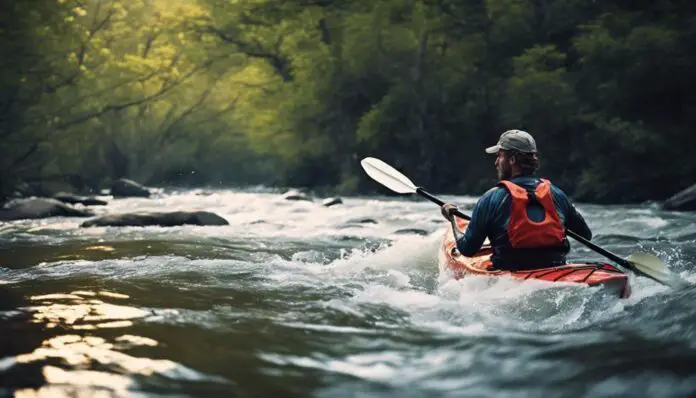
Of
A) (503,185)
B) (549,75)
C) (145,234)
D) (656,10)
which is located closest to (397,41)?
(549,75)

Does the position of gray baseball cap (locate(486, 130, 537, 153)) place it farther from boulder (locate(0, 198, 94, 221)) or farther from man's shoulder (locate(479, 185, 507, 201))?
boulder (locate(0, 198, 94, 221))

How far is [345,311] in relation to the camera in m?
4.28

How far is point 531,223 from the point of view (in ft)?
14.2

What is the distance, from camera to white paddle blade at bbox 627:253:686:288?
4.61m

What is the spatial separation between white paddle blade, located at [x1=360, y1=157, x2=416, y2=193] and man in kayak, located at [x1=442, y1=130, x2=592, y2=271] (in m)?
2.12

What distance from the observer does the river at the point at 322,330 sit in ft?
9.55

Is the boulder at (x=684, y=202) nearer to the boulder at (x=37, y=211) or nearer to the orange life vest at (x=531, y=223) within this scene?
the orange life vest at (x=531, y=223)

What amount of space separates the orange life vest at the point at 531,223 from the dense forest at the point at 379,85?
1137cm

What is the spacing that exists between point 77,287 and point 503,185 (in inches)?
116

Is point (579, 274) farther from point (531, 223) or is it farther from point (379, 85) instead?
point (379, 85)

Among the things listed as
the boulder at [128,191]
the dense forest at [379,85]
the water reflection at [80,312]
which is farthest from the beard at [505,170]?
the boulder at [128,191]

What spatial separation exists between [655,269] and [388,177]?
305cm

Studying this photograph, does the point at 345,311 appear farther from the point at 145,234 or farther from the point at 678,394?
the point at 145,234

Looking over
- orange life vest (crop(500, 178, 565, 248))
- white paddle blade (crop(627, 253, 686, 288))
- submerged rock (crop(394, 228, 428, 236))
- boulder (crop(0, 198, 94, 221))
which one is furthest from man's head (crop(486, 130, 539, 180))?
boulder (crop(0, 198, 94, 221))
